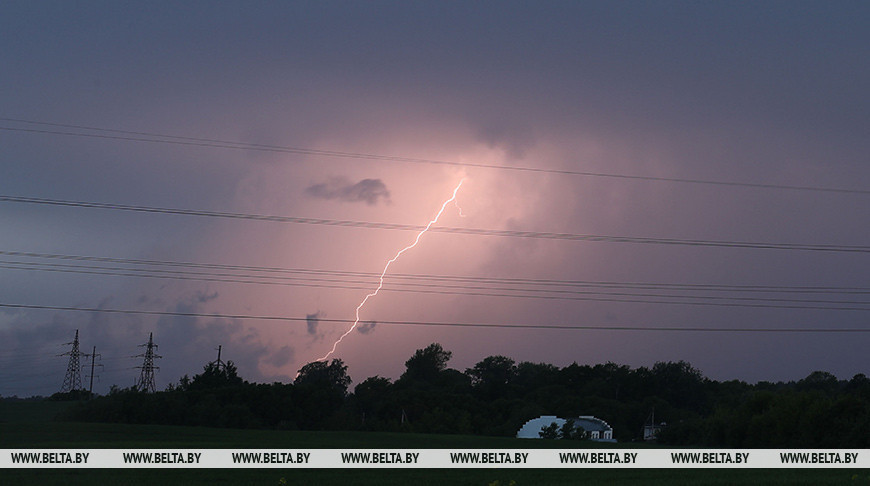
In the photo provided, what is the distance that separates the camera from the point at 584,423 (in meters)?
135

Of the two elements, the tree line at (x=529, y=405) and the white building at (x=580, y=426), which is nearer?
the tree line at (x=529, y=405)

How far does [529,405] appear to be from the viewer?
140 m

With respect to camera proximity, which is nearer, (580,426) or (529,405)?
(580,426)

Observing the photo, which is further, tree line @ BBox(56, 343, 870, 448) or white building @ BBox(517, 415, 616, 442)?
white building @ BBox(517, 415, 616, 442)

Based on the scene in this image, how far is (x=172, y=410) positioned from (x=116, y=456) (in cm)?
6273

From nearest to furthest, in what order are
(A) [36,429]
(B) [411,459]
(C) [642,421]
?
(B) [411,459], (A) [36,429], (C) [642,421]

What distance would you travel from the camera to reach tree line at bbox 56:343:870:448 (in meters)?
79.6

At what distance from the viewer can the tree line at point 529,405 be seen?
261 ft

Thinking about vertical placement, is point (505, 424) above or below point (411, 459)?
above

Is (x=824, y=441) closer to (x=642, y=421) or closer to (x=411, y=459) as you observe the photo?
(x=411, y=459)
